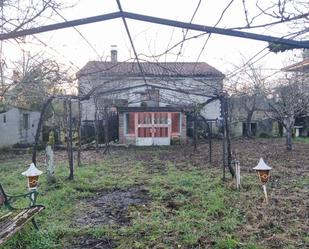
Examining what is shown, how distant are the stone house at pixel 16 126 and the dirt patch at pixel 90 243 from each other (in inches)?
508

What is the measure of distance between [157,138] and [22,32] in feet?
48.4

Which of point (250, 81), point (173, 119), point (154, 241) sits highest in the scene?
point (250, 81)

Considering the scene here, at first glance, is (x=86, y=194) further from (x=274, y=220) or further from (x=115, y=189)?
(x=274, y=220)

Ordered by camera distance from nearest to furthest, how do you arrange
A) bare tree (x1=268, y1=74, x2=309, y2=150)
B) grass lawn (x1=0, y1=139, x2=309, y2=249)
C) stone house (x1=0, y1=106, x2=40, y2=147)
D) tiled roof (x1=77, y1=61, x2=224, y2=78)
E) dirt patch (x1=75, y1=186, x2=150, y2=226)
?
grass lawn (x1=0, y1=139, x2=309, y2=249)
dirt patch (x1=75, y1=186, x2=150, y2=226)
tiled roof (x1=77, y1=61, x2=224, y2=78)
bare tree (x1=268, y1=74, x2=309, y2=150)
stone house (x1=0, y1=106, x2=40, y2=147)

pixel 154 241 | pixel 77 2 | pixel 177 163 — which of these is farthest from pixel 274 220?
pixel 177 163

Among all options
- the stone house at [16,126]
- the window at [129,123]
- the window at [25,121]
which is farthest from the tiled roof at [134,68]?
the window at [25,121]

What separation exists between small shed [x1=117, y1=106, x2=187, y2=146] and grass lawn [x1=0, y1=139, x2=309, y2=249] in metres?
7.96

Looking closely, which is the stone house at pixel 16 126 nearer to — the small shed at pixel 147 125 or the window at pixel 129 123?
the small shed at pixel 147 125

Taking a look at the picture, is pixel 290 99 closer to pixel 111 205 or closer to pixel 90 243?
pixel 111 205

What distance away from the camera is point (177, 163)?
10.8 m

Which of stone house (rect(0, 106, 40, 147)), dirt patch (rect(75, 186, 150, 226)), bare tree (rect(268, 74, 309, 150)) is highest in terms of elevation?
bare tree (rect(268, 74, 309, 150))

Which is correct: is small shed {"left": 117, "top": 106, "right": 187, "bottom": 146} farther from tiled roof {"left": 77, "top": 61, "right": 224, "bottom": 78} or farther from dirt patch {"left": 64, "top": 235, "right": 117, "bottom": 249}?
dirt patch {"left": 64, "top": 235, "right": 117, "bottom": 249}

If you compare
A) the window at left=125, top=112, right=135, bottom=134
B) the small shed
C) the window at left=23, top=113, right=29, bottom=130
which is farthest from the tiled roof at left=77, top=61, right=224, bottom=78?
the window at left=23, top=113, right=29, bottom=130

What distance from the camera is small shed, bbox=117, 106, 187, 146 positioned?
57.1 feet
